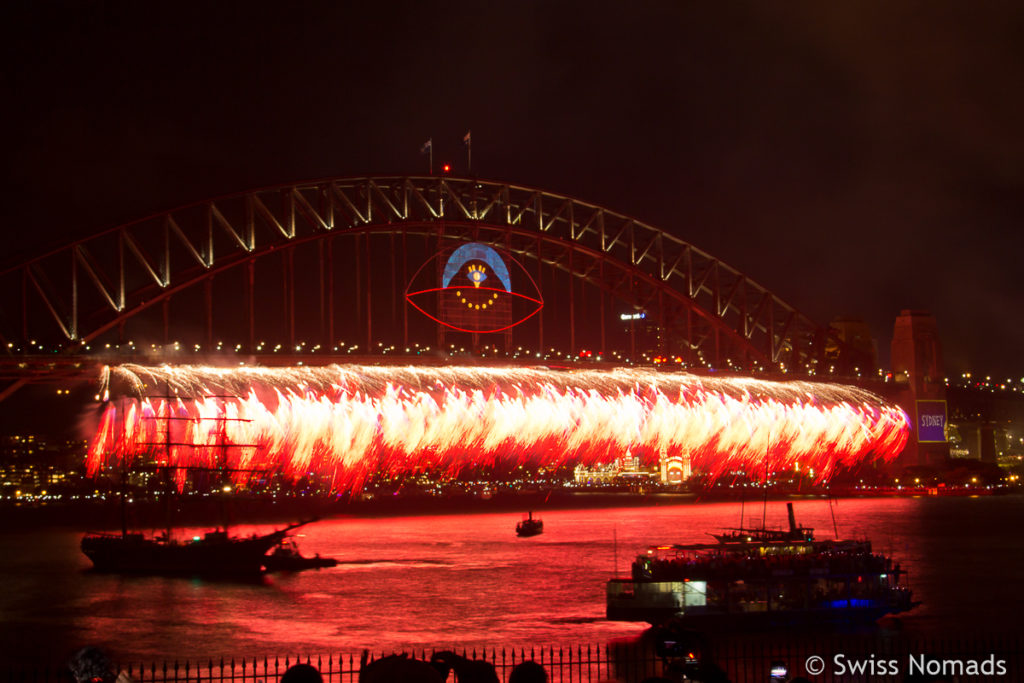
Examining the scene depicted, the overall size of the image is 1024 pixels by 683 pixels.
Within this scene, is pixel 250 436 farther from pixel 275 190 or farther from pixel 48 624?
pixel 48 624

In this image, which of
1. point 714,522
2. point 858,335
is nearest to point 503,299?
point 714,522

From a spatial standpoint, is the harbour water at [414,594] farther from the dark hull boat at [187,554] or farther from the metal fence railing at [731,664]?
the metal fence railing at [731,664]

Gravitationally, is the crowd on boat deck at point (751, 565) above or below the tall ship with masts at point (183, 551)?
above

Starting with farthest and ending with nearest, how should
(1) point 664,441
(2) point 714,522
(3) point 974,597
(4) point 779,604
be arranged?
1. (2) point 714,522
2. (1) point 664,441
3. (3) point 974,597
4. (4) point 779,604

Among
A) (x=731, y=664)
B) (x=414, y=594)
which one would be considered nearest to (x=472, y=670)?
(x=731, y=664)

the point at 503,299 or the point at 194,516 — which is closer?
the point at 503,299

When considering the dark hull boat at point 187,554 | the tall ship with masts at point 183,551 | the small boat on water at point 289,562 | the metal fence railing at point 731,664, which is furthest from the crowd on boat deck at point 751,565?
the dark hull boat at point 187,554
